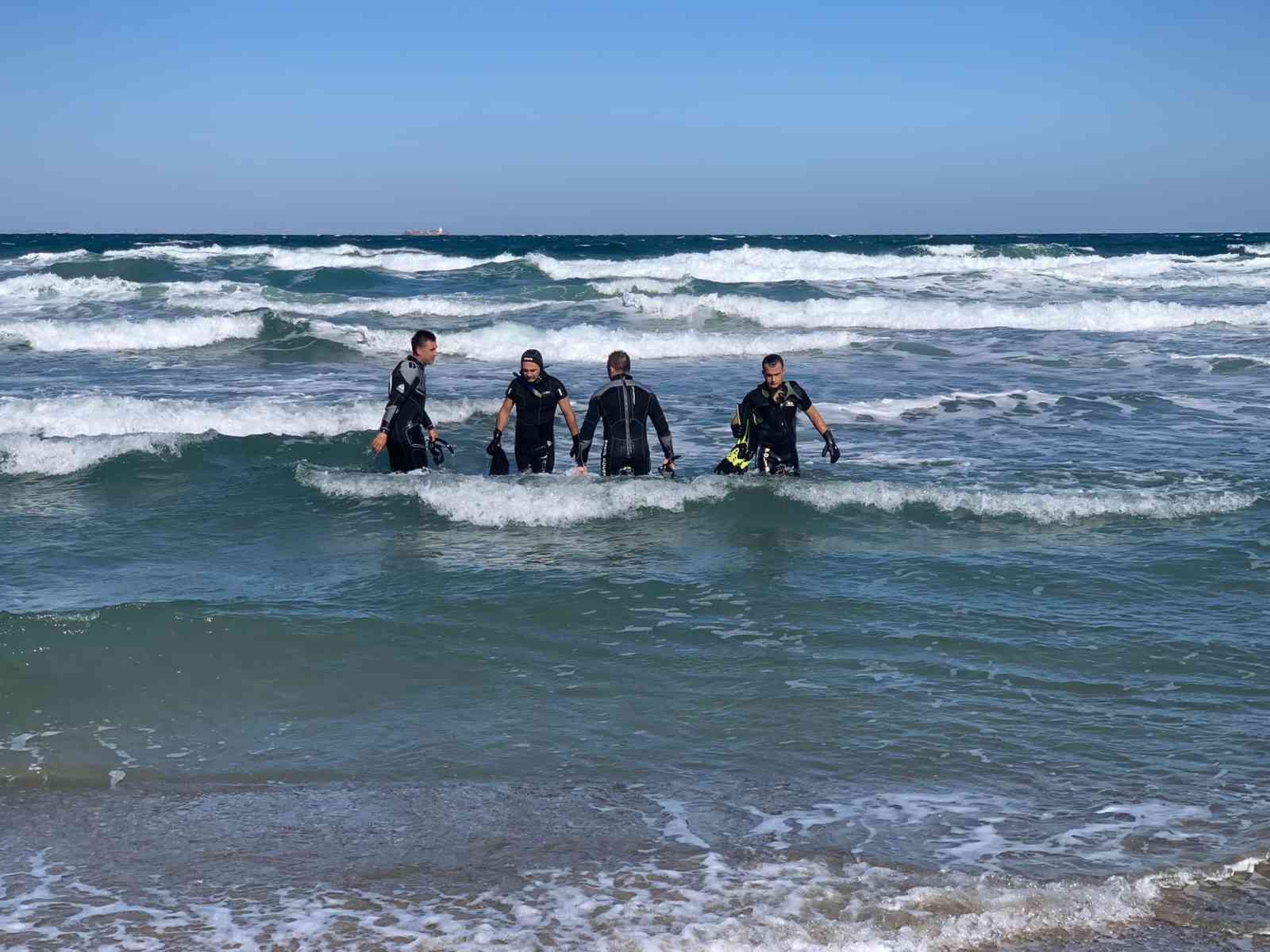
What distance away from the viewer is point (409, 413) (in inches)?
413

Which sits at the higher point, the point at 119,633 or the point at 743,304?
the point at 743,304

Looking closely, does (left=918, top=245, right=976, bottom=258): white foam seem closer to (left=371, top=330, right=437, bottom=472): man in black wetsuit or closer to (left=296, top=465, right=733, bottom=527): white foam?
(left=296, top=465, right=733, bottom=527): white foam

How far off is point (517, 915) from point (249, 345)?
22.6 meters

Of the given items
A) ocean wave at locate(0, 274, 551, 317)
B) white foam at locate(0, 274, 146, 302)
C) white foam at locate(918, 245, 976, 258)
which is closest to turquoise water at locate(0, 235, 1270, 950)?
ocean wave at locate(0, 274, 551, 317)

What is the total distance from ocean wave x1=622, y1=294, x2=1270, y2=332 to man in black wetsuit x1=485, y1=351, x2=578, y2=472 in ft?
65.1

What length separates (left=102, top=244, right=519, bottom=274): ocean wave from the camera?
2008 inches

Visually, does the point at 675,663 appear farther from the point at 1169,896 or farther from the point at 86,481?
the point at 86,481

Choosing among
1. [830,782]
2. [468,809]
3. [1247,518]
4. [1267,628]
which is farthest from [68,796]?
[1247,518]

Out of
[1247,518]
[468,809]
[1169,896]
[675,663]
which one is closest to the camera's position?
[1169,896]

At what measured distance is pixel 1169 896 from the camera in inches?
163

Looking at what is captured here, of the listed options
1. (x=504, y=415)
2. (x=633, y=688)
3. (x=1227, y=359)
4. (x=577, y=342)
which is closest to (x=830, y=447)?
(x=504, y=415)

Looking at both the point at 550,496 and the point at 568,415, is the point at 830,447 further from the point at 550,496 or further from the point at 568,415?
the point at 550,496

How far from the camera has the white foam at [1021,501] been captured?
9.98 metres

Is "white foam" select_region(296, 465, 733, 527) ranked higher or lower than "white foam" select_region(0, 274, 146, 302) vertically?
lower
